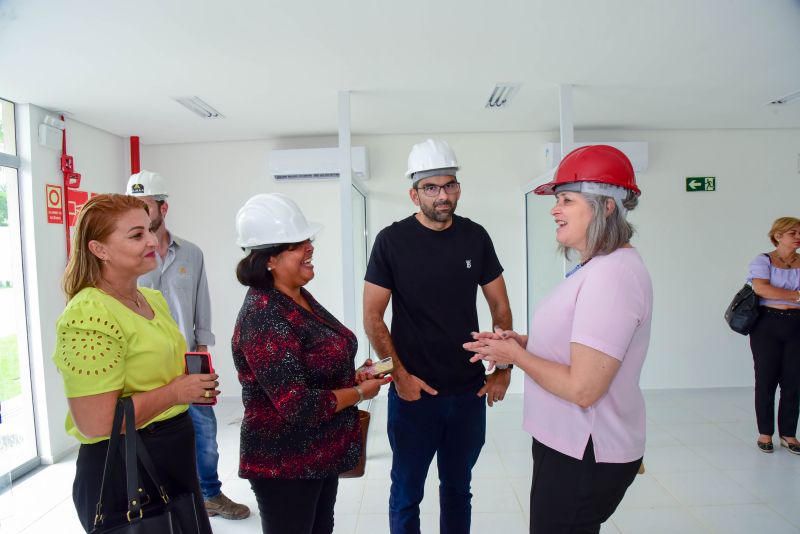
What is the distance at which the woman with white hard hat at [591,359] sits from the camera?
3.78 ft

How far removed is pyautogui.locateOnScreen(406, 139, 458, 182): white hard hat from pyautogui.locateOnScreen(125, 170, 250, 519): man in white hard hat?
1397 mm

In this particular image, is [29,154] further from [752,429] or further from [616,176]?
[752,429]

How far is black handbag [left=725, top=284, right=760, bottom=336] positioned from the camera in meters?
3.34

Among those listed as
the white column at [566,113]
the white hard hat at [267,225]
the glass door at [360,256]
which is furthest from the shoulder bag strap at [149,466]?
the white column at [566,113]

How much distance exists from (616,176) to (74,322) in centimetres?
140

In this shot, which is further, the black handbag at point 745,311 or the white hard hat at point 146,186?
the black handbag at point 745,311

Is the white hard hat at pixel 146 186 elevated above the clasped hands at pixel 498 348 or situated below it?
above

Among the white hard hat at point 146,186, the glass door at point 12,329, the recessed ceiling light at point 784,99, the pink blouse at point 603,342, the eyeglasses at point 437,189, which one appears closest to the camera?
the pink blouse at point 603,342

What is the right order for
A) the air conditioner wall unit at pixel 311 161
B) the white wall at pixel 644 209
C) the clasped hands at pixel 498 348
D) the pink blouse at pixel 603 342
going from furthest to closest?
the white wall at pixel 644 209, the air conditioner wall unit at pixel 311 161, the clasped hands at pixel 498 348, the pink blouse at pixel 603 342

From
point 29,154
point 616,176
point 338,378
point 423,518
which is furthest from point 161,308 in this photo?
point 29,154

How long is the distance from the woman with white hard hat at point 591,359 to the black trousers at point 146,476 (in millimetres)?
970

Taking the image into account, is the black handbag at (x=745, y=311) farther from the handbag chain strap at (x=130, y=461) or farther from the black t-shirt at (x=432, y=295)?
the handbag chain strap at (x=130, y=461)

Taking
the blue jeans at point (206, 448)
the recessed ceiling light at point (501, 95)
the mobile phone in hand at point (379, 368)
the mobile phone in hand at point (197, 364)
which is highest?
the recessed ceiling light at point (501, 95)

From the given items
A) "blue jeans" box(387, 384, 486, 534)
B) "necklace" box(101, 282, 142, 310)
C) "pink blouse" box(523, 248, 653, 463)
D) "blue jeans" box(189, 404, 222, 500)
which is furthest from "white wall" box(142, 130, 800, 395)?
"pink blouse" box(523, 248, 653, 463)
